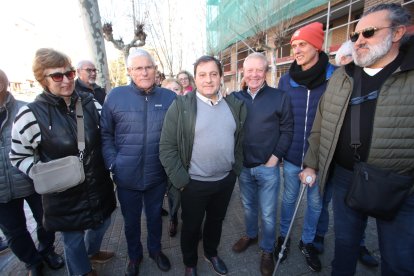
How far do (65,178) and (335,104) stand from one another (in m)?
2.31

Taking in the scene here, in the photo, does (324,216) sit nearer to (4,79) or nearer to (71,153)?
(71,153)

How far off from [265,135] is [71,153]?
186 centimetres

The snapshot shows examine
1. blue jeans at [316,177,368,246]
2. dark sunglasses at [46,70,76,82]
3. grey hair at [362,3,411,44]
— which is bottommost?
blue jeans at [316,177,368,246]

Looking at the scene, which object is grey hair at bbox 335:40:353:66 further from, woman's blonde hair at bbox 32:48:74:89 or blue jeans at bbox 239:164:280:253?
woman's blonde hair at bbox 32:48:74:89

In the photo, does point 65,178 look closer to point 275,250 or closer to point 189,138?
point 189,138

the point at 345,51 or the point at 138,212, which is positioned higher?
the point at 345,51

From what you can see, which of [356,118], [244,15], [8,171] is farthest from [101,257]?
[244,15]

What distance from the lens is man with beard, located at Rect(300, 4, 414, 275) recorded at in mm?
1553

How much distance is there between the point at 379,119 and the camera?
161cm

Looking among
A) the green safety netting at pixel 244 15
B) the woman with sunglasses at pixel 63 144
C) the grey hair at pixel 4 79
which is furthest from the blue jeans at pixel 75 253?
the green safety netting at pixel 244 15

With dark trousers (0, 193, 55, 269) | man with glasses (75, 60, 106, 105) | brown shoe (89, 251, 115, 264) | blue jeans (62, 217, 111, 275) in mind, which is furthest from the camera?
man with glasses (75, 60, 106, 105)

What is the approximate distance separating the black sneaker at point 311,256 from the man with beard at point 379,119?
1.79 ft

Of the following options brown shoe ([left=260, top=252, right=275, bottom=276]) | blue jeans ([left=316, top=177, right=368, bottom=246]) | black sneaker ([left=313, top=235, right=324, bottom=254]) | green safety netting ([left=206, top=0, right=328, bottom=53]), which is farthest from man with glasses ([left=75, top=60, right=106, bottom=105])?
green safety netting ([left=206, top=0, right=328, bottom=53])

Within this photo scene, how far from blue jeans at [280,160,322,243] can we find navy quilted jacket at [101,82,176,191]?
5.06 ft
